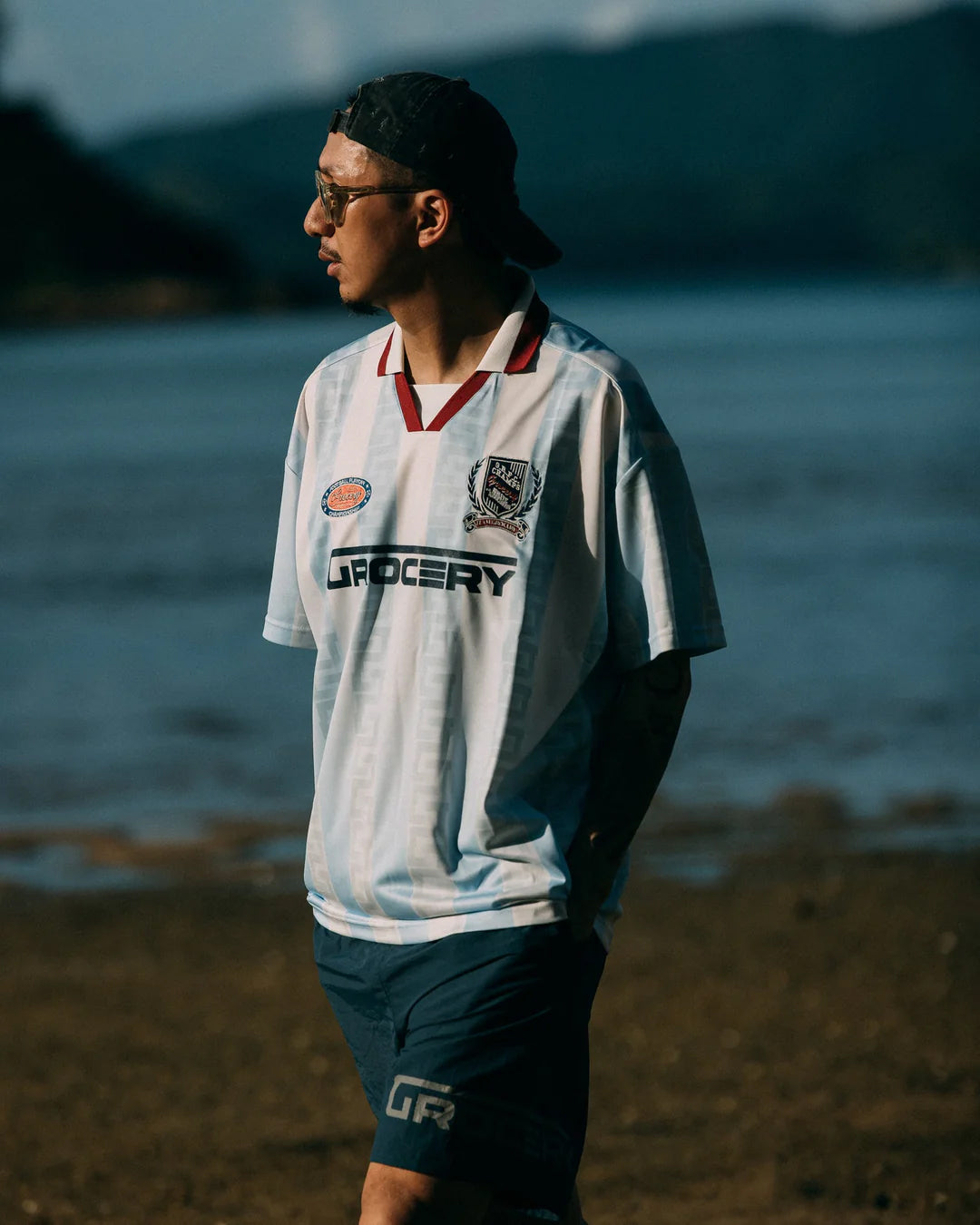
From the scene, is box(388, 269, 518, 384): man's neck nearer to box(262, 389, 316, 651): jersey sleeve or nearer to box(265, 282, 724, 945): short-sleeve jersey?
box(265, 282, 724, 945): short-sleeve jersey

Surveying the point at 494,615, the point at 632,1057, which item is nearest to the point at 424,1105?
the point at 494,615

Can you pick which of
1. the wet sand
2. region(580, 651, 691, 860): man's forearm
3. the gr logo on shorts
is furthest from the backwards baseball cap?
the wet sand

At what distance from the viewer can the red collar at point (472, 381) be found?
103 inches

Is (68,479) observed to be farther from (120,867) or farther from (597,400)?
(597,400)

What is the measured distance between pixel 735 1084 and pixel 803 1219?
1.02 meters

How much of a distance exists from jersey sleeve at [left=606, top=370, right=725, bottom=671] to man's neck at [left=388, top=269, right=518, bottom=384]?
0.24 meters

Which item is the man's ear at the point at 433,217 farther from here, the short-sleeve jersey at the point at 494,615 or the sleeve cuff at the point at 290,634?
the sleeve cuff at the point at 290,634

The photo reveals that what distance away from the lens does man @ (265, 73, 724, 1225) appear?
2.52m

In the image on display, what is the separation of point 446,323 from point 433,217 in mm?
149


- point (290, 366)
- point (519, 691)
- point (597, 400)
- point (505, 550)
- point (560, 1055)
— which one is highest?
point (597, 400)

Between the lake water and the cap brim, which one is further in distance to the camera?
the lake water

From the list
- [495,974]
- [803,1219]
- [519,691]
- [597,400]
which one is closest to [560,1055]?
[495,974]

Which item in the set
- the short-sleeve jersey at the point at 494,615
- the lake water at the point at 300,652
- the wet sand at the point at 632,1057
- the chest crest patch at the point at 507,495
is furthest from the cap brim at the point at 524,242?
the lake water at the point at 300,652

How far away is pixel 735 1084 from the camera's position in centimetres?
532
